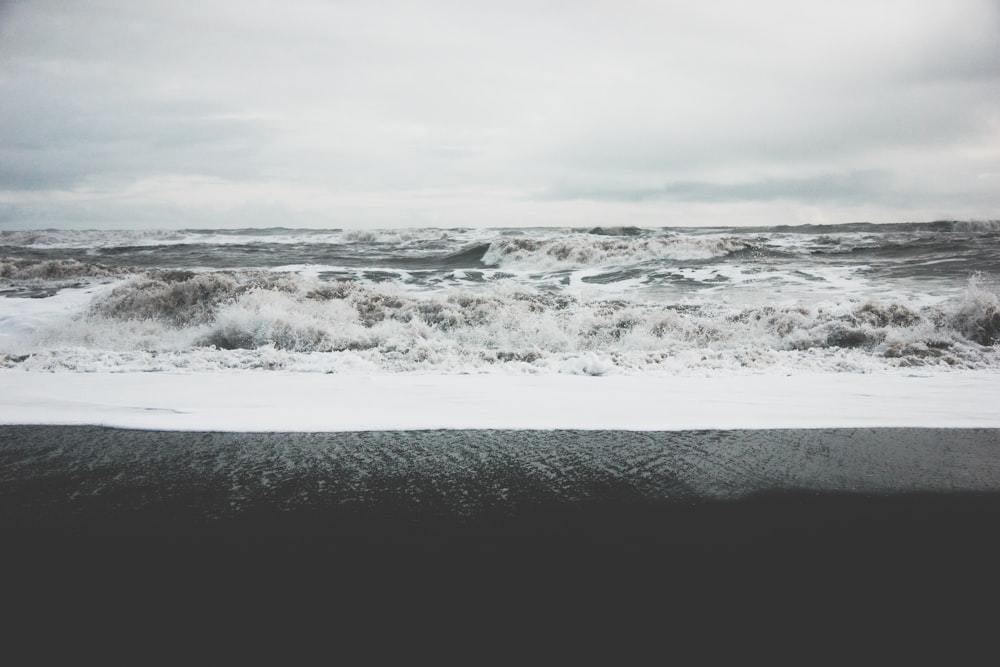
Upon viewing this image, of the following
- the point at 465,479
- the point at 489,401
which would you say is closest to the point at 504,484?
the point at 465,479

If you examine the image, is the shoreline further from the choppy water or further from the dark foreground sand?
the choppy water

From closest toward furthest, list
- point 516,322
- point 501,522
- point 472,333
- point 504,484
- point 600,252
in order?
1. point 501,522
2. point 504,484
3. point 472,333
4. point 516,322
5. point 600,252

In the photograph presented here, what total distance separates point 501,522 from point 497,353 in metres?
3.99

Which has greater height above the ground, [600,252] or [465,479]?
[600,252]

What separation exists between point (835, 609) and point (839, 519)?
0.72 meters

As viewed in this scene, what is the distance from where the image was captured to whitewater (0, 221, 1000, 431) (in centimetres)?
388

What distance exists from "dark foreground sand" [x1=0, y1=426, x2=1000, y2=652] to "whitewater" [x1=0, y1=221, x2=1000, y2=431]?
0.46 meters

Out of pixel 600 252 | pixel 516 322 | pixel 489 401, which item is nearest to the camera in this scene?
pixel 489 401

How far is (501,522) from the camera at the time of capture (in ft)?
7.61

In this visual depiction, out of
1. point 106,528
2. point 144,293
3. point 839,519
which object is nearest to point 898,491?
point 839,519

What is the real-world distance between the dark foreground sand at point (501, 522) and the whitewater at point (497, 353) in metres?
0.46

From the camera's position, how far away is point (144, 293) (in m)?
9.05

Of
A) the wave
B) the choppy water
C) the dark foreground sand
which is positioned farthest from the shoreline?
the wave

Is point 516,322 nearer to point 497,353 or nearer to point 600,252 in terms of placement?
point 497,353
